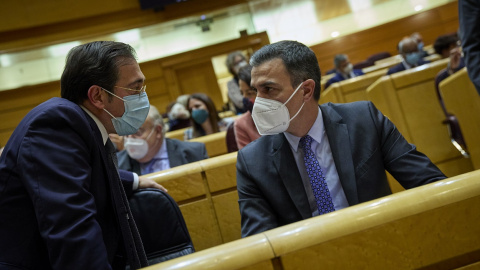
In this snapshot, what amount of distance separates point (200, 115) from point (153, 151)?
1.08 meters

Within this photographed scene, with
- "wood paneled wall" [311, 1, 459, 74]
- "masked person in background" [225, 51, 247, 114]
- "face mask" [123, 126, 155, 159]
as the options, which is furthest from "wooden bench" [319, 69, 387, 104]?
"wood paneled wall" [311, 1, 459, 74]

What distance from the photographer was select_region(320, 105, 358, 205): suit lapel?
4.99ft

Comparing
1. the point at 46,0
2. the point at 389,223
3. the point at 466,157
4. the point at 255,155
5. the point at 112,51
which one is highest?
the point at 46,0

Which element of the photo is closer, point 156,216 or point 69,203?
point 69,203

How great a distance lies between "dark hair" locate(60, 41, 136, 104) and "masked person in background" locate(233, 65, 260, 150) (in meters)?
1.37

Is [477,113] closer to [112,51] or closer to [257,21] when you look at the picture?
[112,51]

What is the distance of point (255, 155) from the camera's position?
163cm

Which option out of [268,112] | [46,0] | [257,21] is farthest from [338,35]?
[268,112]

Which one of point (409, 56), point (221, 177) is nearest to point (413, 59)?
point (409, 56)

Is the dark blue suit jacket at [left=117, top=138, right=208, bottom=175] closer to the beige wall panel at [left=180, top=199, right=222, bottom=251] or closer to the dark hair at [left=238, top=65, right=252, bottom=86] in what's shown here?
the dark hair at [left=238, top=65, right=252, bottom=86]

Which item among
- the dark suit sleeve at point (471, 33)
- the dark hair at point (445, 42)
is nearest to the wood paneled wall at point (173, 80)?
the dark hair at point (445, 42)

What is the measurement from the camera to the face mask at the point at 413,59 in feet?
18.5

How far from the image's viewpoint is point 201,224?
221cm

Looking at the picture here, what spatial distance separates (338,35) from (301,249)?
42.3 ft
